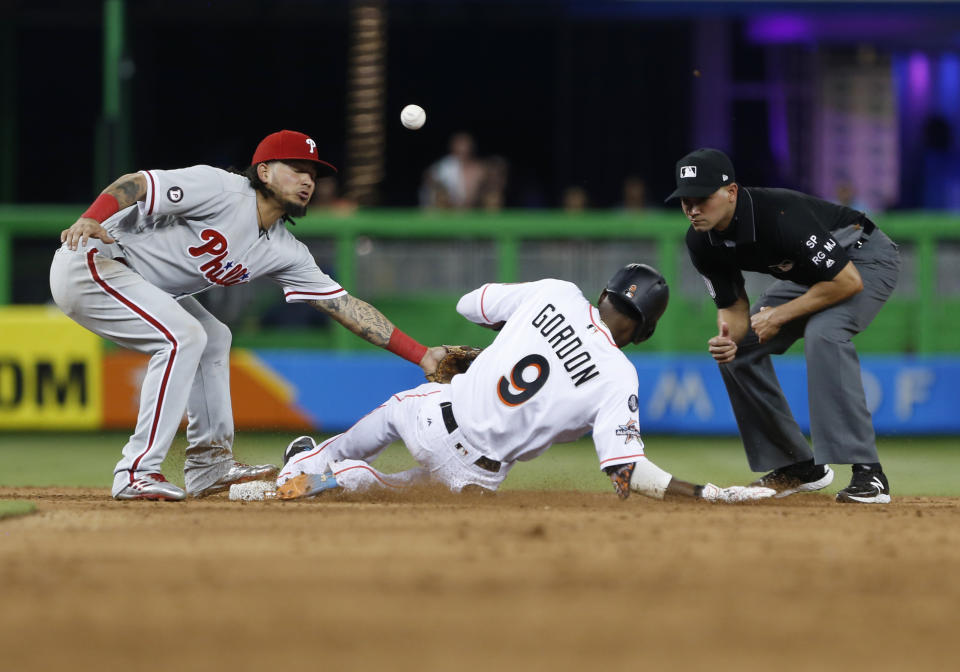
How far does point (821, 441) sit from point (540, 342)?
159cm

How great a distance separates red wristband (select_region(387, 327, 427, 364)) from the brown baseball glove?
0.14 metres

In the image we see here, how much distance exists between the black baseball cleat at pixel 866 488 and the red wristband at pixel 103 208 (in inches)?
143

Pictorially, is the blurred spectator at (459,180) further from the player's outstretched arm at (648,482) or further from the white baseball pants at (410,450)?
the player's outstretched arm at (648,482)

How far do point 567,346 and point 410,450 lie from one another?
36.1 inches

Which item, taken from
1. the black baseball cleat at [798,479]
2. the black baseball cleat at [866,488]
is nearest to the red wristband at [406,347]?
the black baseball cleat at [798,479]

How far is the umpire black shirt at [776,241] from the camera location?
593cm

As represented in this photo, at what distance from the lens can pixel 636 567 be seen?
154 inches

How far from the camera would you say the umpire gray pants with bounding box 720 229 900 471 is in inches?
233

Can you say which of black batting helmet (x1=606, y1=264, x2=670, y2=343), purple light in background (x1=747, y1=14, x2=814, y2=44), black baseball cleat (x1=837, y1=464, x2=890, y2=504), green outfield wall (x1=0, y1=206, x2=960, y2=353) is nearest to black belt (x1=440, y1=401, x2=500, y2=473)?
black batting helmet (x1=606, y1=264, x2=670, y2=343)

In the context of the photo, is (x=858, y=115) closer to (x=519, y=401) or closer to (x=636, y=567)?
(x=519, y=401)

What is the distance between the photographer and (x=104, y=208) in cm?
560

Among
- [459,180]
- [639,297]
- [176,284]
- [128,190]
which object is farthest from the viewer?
[459,180]

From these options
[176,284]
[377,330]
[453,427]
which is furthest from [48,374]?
[453,427]

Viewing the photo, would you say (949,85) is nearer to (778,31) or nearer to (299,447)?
(778,31)
